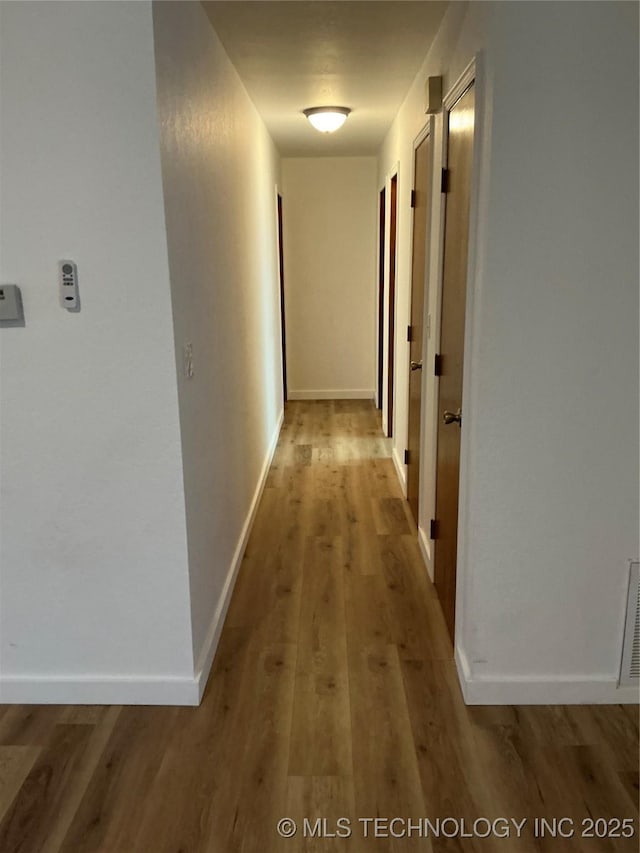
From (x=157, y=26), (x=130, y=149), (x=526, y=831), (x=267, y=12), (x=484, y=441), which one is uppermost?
(x=267, y=12)

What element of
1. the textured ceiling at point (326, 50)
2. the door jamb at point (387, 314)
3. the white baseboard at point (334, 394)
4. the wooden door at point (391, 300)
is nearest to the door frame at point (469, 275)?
the textured ceiling at point (326, 50)

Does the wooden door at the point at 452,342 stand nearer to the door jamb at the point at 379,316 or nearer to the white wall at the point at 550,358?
the white wall at the point at 550,358

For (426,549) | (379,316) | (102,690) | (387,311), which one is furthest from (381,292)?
(102,690)

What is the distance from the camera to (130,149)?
1841 mm

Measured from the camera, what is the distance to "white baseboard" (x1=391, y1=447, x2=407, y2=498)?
4.14 metres

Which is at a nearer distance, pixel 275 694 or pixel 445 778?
pixel 445 778

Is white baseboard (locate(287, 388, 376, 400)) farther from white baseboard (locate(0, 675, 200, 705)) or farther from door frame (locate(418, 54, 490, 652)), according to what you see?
white baseboard (locate(0, 675, 200, 705))

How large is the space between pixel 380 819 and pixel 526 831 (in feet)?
1.25

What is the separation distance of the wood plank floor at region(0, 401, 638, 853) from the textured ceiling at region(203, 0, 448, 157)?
2.34 m

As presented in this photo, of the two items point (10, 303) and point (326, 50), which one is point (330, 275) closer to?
point (326, 50)

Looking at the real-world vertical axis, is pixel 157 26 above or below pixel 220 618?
above

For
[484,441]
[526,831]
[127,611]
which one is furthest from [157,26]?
[526,831]

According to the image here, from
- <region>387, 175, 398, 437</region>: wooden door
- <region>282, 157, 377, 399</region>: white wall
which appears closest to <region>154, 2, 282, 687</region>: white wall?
<region>387, 175, 398, 437</region>: wooden door

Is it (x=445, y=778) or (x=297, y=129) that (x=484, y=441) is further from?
(x=297, y=129)
